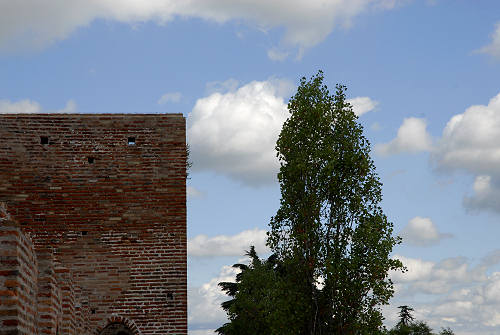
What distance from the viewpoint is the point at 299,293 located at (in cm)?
1923

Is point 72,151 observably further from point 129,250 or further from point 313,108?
point 313,108

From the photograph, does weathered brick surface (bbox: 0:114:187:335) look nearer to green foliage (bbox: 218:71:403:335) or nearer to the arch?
the arch

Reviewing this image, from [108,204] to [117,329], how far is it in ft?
9.76

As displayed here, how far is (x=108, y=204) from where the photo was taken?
15430 millimetres

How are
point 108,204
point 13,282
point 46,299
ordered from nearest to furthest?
point 13,282, point 46,299, point 108,204

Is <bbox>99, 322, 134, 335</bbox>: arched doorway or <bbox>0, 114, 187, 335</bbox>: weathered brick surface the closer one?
<bbox>99, 322, 134, 335</bbox>: arched doorway

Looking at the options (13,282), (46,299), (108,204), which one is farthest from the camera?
(108,204)

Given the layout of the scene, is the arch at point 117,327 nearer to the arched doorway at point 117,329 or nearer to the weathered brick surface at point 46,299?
the arched doorway at point 117,329

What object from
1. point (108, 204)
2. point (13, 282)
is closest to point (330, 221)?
point (108, 204)

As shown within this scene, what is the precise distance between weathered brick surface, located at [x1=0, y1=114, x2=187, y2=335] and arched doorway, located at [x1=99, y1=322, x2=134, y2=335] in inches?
8.2

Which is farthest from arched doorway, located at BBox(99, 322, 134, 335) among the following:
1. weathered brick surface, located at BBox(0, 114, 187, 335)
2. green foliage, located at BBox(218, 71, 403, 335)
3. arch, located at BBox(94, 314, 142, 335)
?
green foliage, located at BBox(218, 71, 403, 335)

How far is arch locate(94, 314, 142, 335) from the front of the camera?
1479cm

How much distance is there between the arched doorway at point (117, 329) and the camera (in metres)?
14.9

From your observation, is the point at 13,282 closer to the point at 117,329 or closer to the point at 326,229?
the point at 117,329
